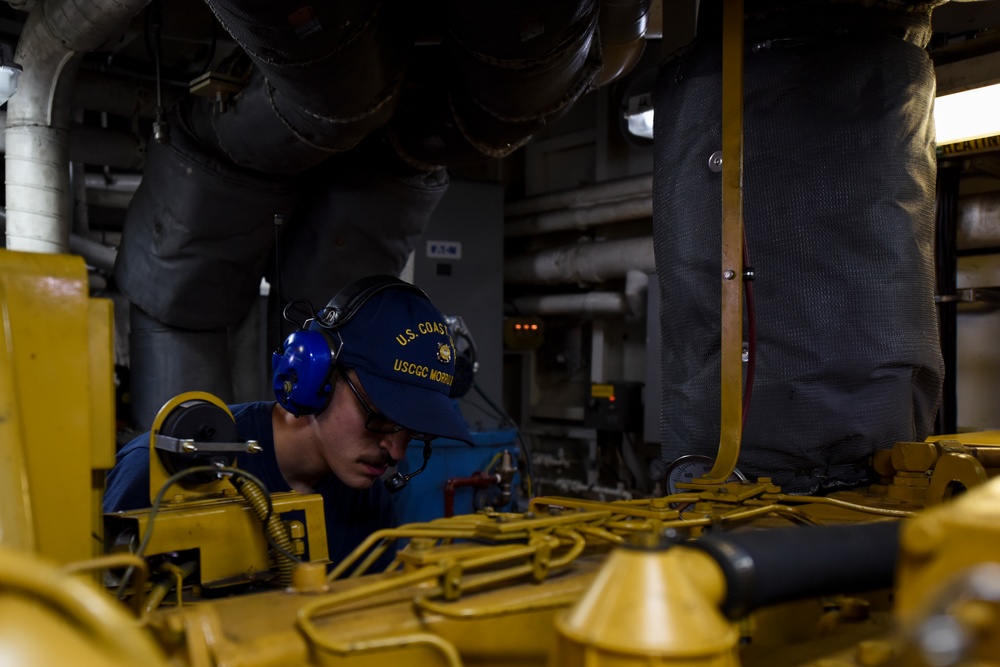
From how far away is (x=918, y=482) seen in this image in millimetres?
1417

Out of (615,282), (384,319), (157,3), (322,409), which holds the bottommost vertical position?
(322,409)

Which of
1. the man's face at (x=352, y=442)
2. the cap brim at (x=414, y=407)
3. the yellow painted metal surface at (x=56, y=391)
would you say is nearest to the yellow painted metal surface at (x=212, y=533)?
the yellow painted metal surface at (x=56, y=391)

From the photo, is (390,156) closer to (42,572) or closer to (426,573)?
(426,573)

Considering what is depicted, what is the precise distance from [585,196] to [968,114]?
279 cm

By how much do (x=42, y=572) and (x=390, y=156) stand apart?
7.96 feet

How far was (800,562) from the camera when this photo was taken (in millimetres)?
709

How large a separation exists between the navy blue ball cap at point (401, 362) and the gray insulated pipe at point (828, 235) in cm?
52

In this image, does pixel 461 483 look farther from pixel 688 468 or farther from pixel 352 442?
pixel 688 468

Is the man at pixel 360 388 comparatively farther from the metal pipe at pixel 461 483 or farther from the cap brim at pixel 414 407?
the metal pipe at pixel 461 483

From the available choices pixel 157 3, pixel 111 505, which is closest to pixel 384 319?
pixel 111 505

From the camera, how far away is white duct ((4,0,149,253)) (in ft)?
8.21

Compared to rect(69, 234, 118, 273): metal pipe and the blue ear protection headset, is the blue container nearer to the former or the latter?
rect(69, 234, 118, 273): metal pipe

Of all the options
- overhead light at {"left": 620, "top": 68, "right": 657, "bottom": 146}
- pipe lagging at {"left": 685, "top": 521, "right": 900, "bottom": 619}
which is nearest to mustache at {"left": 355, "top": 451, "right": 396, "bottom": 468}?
pipe lagging at {"left": 685, "top": 521, "right": 900, "bottom": 619}

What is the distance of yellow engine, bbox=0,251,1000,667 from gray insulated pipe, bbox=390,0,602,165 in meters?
0.94
